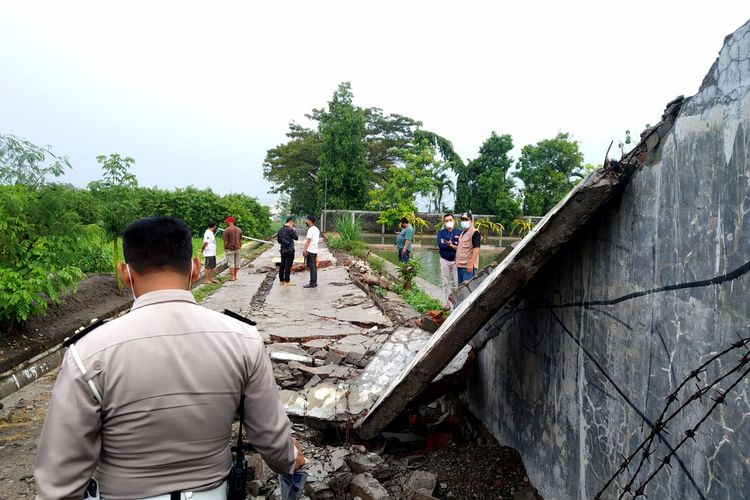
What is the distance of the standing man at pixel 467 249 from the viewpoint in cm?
820

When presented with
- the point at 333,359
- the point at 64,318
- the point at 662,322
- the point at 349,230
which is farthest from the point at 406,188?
the point at 662,322

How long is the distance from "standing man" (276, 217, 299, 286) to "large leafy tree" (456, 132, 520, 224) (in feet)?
86.7

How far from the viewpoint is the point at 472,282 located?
4539mm

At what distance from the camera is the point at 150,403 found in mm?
1464

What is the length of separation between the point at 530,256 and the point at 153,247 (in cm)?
165

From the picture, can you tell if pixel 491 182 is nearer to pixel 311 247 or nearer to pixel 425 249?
pixel 425 249

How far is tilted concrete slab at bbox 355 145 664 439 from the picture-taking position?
230 cm

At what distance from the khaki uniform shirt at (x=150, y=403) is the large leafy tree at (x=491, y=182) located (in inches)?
1401

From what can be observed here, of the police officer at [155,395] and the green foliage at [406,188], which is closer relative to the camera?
the police officer at [155,395]

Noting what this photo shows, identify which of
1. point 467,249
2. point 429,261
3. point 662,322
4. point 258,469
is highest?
point 467,249

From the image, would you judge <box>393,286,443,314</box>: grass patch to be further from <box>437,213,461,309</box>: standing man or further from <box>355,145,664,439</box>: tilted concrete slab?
<box>355,145,664,439</box>: tilted concrete slab

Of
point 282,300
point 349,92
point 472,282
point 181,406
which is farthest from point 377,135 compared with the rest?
point 181,406

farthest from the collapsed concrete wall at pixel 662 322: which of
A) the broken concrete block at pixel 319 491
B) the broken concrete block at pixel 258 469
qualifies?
the broken concrete block at pixel 258 469

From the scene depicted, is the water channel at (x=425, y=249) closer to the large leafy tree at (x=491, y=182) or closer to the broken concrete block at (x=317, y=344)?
the large leafy tree at (x=491, y=182)
